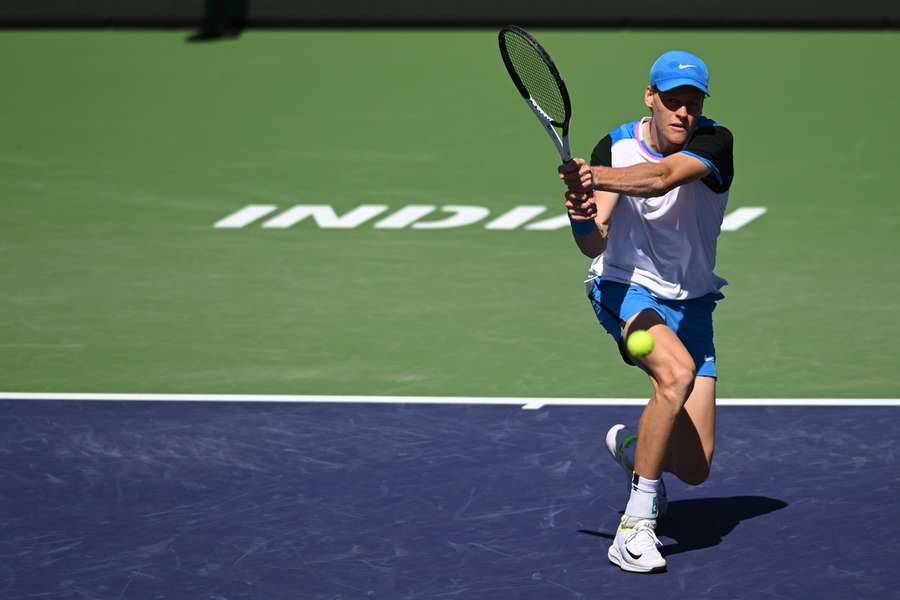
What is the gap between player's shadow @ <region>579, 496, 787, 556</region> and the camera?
23.6 feet

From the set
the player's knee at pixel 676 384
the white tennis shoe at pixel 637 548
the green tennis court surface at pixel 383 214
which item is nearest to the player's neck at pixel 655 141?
the player's knee at pixel 676 384

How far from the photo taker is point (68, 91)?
17109 millimetres

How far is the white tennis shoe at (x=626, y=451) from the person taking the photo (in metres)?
7.35

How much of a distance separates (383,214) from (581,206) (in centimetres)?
696

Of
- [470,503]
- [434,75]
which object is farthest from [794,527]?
[434,75]

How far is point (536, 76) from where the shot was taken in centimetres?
759

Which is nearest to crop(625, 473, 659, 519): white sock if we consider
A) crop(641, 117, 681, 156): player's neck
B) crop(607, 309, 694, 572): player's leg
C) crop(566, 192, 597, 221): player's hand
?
crop(607, 309, 694, 572): player's leg

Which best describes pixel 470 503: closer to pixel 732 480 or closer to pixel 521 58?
pixel 732 480

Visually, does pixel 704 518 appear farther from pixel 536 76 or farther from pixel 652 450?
pixel 536 76

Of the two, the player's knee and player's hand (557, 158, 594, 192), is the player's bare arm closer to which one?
player's hand (557, 158, 594, 192)

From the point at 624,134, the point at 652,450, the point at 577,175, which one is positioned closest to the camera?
the point at 577,175

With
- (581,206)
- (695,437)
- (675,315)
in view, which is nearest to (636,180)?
(581,206)

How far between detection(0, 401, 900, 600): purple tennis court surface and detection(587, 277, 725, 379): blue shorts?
2.39 feet

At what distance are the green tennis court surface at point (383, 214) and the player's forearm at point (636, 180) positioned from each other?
2.85 m
